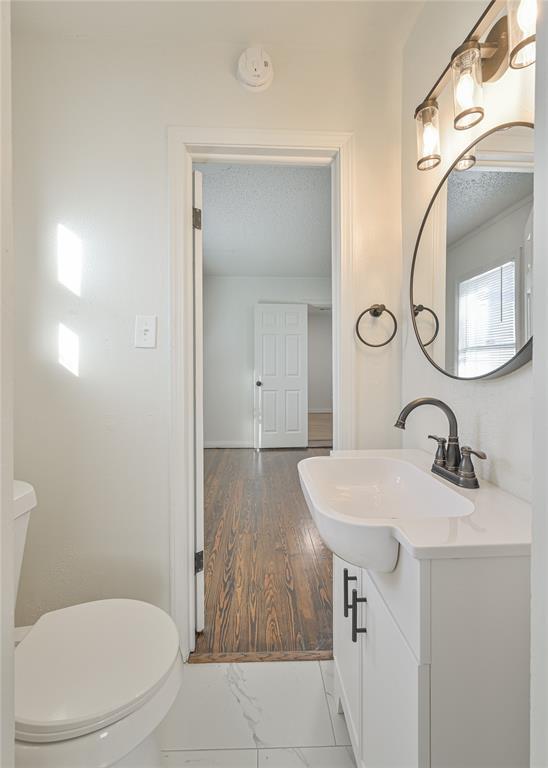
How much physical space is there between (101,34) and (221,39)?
1.48 feet

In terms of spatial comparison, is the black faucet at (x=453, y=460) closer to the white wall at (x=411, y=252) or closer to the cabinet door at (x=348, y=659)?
the white wall at (x=411, y=252)

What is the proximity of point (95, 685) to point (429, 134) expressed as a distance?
1.71m

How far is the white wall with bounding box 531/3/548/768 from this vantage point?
→ 0.34 m

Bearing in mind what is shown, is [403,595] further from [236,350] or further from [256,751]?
[236,350]

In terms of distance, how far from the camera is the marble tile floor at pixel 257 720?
113 centimetres

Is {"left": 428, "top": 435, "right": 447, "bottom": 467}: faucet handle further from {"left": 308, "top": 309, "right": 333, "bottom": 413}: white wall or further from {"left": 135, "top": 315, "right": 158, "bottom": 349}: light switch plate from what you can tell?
{"left": 308, "top": 309, "right": 333, "bottom": 413}: white wall

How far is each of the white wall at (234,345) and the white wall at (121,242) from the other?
378 cm

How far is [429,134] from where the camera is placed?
116cm

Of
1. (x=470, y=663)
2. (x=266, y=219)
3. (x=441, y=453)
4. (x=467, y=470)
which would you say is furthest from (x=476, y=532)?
(x=266, y=219)

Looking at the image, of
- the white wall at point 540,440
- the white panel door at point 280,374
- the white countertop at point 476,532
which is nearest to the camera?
the white wall at point 540,440

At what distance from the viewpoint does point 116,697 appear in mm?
807

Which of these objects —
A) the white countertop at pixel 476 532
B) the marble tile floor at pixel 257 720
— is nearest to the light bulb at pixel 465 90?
the white countertop at pixel 476 532

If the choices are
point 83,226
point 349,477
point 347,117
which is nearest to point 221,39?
point 347,117

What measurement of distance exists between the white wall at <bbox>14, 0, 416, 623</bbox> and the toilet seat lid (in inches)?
18.0
